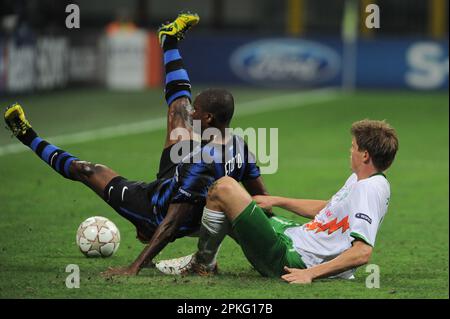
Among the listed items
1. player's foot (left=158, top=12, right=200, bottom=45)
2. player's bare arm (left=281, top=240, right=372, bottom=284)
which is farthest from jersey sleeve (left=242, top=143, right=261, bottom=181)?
player's foot (left=158, top=12, right=200, bottom=45)

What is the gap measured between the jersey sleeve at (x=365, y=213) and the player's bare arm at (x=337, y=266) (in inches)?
2.2

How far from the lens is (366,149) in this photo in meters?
6.27

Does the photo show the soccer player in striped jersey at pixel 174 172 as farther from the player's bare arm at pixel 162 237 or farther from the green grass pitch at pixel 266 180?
the green grass pitch at pixel 266 180

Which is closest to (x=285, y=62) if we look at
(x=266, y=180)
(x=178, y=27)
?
(x=266, y=180)

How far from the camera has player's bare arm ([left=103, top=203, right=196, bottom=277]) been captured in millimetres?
6461

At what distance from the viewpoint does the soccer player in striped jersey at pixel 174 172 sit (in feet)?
21.4

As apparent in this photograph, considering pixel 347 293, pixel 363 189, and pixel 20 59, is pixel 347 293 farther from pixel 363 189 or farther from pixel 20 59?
pixel 20 59

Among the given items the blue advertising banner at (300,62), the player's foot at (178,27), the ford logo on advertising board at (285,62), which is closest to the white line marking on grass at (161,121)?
the ford logo on advertising board at (285,62)

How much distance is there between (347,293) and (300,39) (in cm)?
1774

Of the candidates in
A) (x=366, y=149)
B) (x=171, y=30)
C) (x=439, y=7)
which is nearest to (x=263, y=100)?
(x=439, y=7)

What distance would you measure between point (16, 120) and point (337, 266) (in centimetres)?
266

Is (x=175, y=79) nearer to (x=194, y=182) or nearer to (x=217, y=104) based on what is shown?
(x=217, y=104)

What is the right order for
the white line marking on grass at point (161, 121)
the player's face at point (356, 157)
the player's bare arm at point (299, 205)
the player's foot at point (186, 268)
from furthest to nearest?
1. the white line marking on grass at point (161, 121)
2. the player's bare arm at point (299, 205)
3. the player's foot at point (186, 268)
4. the player's face at point (356, 157)

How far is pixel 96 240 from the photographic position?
7.50m
